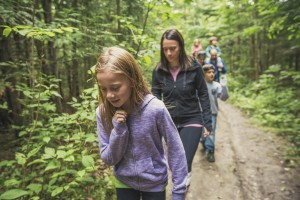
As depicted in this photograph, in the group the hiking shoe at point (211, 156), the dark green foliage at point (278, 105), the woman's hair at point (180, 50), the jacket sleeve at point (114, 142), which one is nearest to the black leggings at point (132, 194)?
the jacket sleeve at point (114, 142)

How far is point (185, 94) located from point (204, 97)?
1.07ft

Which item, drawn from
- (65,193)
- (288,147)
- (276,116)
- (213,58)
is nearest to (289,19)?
(213,58)

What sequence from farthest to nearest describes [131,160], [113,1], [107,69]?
[113,1], [131,160], [107,69]

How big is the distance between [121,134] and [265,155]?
542 cm

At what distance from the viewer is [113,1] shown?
7809 mm

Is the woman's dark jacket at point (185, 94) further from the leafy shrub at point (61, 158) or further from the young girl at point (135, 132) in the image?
the young girl at point (135, 132)

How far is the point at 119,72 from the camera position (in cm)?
180

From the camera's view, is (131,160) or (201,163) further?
(201,163)

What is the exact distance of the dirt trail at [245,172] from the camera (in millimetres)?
4531

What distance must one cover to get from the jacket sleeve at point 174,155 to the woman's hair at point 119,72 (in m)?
0.25

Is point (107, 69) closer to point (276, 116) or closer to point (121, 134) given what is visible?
point (121, 134)

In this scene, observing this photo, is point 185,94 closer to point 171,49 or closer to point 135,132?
point 171,49

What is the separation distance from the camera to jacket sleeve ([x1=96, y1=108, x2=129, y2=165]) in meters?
1.90

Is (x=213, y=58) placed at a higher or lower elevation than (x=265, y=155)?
higher
